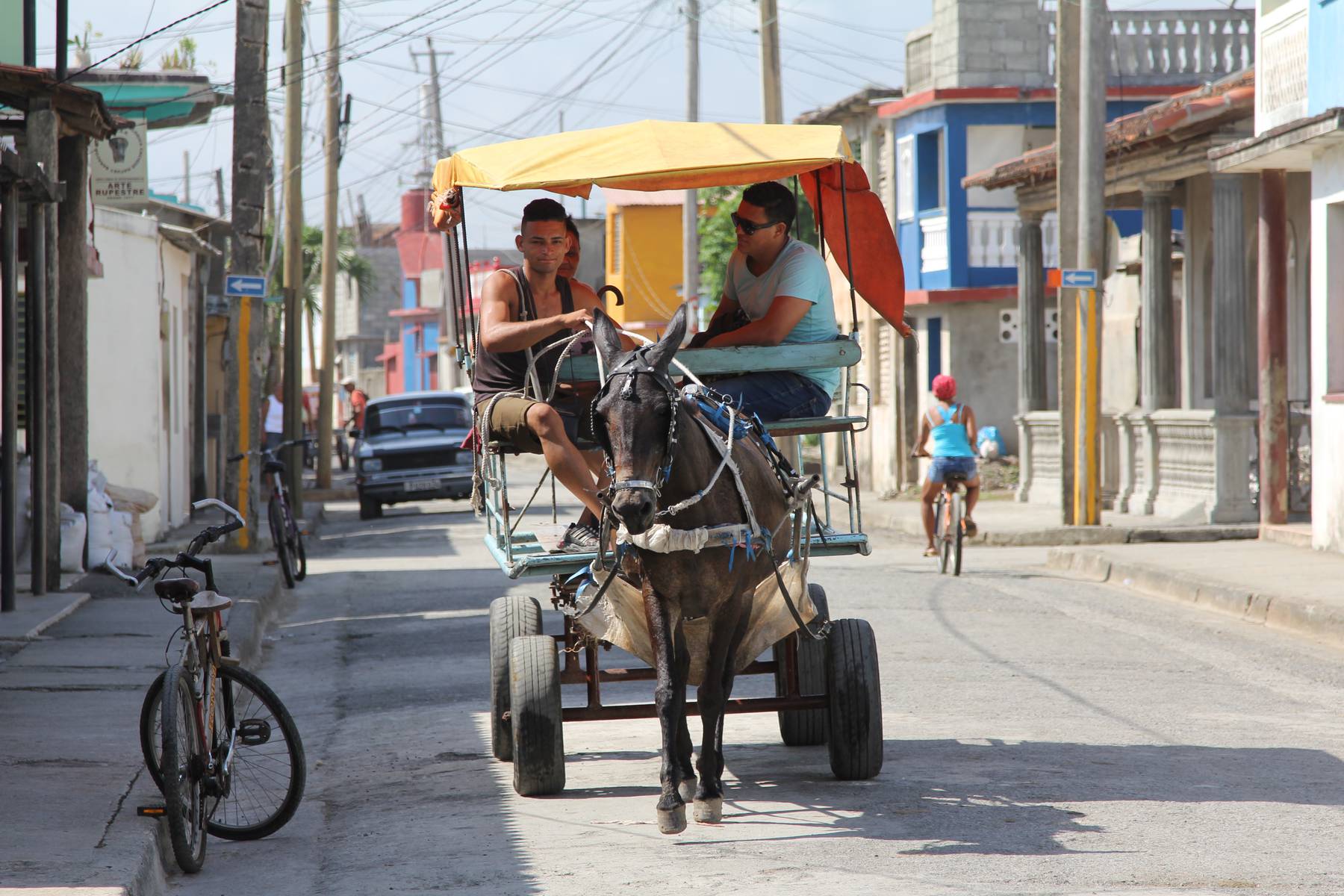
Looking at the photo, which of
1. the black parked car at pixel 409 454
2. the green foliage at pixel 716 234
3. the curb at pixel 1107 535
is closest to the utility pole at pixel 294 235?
the black parked car at pixel 409 454

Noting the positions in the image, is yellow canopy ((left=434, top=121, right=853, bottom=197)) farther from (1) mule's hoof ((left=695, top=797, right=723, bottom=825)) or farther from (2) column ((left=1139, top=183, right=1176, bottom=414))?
(2) column ((left=1139, top=183, right=1176, bottom=414))

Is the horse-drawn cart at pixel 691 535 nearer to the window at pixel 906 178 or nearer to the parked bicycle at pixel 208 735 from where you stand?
the parked bicycle at pixel 208 735

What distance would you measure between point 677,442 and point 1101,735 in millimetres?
3165

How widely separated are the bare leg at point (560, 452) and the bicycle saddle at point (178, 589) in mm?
1582

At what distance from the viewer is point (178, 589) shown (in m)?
6.29

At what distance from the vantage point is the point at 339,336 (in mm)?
101938

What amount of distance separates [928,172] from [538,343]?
24.3 metres

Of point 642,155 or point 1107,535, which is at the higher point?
point 642,155

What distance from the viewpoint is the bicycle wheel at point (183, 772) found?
6039mm

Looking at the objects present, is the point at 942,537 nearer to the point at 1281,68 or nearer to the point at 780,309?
the point at 1281,68

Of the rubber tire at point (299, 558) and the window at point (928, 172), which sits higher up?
the window at point (928, 172)

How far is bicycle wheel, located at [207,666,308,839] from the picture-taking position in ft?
21.8

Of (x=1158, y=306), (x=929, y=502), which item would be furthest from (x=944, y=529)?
(x=1158, y=306)

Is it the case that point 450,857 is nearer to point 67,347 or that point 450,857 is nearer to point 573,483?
point 573,483
